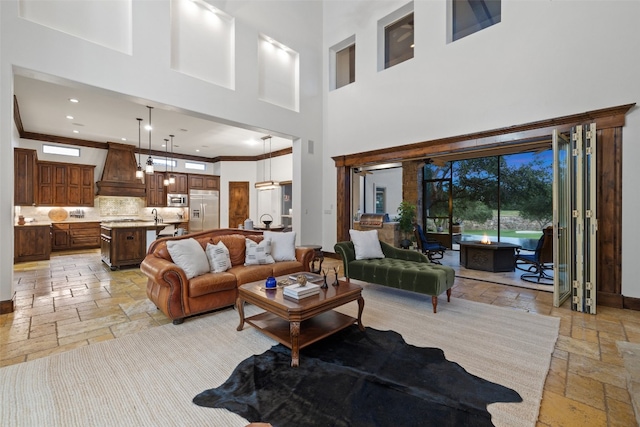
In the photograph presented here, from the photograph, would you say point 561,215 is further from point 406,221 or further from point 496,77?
point 406,221

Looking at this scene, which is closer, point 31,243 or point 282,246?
point 282,246

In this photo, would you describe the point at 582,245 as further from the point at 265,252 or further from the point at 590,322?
the point at 265,252

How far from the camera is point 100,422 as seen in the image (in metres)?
1.62

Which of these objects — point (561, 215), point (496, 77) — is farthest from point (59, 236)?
point (561, 215)

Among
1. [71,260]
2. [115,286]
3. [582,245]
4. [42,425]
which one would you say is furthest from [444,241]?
[71,260]

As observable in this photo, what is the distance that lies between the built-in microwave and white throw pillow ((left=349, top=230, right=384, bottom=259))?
7.78 meters

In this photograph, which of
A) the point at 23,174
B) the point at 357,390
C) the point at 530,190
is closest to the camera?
the point at 357,390

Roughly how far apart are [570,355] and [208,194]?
33.8 feet

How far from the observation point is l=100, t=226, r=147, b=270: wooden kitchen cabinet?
17.9ft

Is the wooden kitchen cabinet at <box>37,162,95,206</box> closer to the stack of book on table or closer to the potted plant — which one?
the stack of book on table

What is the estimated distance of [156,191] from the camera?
9.51m

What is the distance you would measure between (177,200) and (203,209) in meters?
0.91

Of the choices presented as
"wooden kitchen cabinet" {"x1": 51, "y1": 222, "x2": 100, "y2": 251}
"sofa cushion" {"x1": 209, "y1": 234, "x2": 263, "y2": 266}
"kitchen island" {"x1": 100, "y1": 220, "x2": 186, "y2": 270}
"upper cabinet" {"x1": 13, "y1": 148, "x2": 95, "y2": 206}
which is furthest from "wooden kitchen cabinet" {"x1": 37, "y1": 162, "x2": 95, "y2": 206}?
"sofa cushion" {"x1": 209, "y1": 234, "x2": 263, "y2": 266}

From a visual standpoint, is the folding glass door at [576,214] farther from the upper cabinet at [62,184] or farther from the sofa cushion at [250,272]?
the upper cabinet at [62,184]
